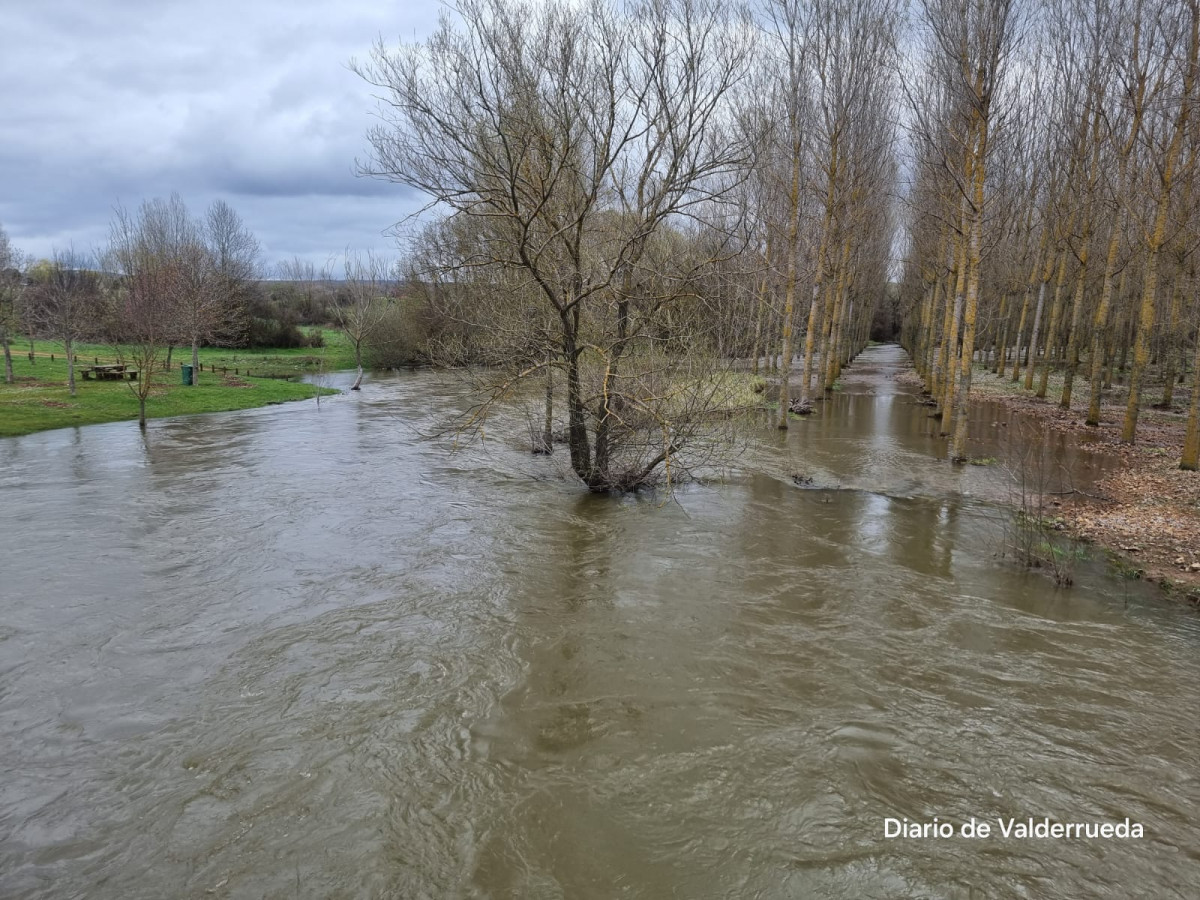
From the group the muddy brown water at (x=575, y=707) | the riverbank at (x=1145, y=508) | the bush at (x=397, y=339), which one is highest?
the bush at (x=397, y=339)

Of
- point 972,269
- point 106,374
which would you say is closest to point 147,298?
point 106,374

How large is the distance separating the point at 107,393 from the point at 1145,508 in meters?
29.4

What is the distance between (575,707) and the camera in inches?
225

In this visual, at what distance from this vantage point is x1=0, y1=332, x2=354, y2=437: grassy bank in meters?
19.8

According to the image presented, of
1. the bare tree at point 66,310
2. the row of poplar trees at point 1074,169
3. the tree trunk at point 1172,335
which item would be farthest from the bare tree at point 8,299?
the tree trunk at point 1172,335

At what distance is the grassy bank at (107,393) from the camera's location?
19766 millimetres

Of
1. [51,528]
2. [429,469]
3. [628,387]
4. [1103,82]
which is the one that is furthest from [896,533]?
[1103,82]

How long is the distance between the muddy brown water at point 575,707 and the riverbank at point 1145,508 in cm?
84

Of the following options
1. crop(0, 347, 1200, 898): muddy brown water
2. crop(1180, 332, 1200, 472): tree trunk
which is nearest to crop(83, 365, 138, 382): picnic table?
crop(0, 347, 1200, 898): muddy brown water

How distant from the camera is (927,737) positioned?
5.22 meters

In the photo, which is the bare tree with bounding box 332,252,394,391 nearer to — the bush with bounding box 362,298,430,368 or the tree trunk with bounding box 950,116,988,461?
the bush with bounding box 362,298,430,368

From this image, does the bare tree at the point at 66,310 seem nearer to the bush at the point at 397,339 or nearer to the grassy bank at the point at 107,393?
the grassy bank at the point at 107,393

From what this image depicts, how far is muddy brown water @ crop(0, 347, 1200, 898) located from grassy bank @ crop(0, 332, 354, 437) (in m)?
11.1

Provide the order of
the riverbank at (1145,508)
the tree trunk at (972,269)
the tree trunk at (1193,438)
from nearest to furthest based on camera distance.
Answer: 1. the riverbank at (1145,508)
2. the tree trunk at (1193,438)
3. the tree trunk at (972,269)
